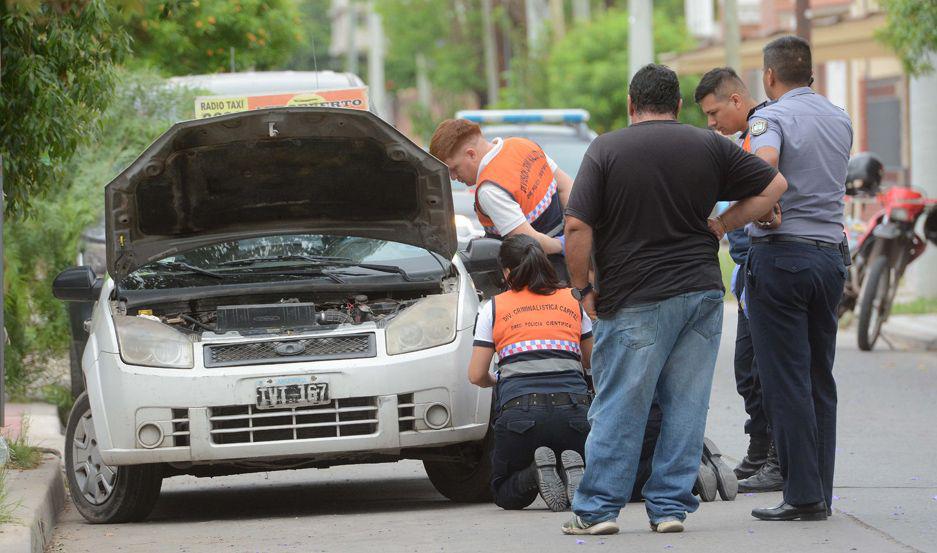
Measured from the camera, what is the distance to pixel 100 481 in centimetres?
784

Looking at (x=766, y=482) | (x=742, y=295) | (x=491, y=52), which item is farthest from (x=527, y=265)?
(x=491, y=52)

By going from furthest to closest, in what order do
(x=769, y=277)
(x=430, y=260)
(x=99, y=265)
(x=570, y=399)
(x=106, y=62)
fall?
1. (x=99, y=265)
2. (x=106, y=62)
3. (x=430, y=260)
4. (x=570, y=399)
5. (x=769, y=277)

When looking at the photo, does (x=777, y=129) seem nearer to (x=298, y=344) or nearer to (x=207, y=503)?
(x=298, y=344)

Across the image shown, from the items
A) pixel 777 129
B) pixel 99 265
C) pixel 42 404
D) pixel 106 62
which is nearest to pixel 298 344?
pixel 777 129

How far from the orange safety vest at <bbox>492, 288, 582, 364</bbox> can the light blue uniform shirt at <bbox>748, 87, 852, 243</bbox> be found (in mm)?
1066

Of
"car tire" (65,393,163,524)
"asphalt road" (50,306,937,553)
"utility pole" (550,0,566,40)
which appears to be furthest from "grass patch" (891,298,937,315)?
"utility pole" (550,0,566,40)

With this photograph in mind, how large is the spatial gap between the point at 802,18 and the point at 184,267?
581 inches

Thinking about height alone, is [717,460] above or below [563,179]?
below

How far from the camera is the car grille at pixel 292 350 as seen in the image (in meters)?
7.45

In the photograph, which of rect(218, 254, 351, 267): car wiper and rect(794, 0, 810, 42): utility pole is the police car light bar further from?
rect(218, 254, 351, 267): car wiper

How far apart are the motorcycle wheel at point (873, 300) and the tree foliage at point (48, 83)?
23.4 feet

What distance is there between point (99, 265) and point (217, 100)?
2776 mm

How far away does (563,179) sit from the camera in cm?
848

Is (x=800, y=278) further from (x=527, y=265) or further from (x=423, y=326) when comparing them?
(x=423, y=326)
